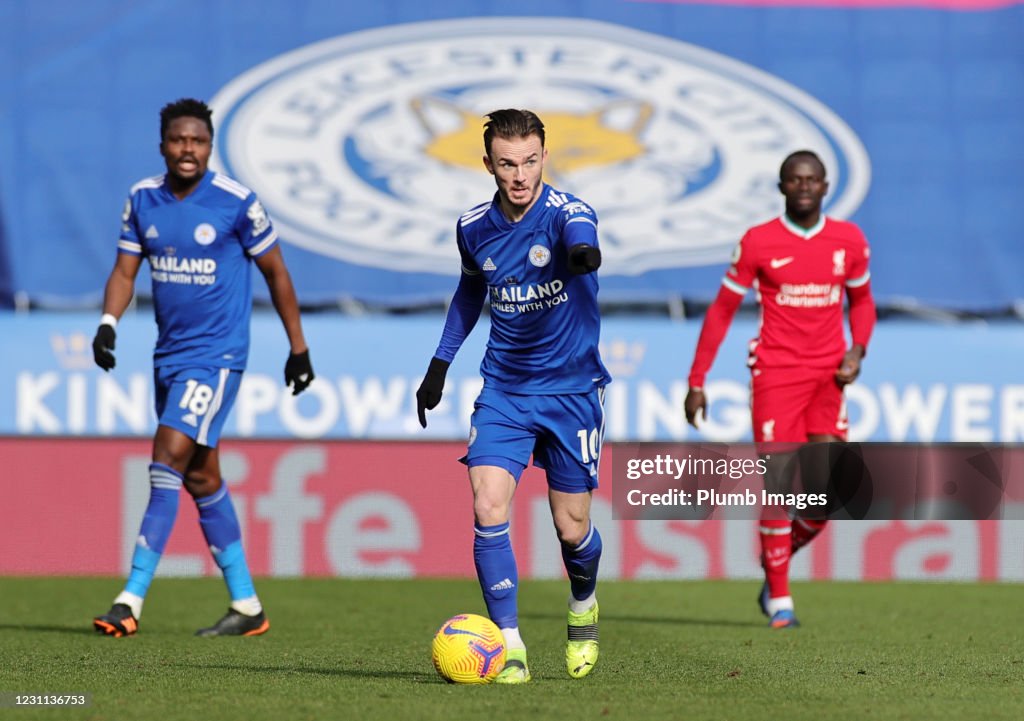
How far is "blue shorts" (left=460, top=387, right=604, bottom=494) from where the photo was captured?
5566mm

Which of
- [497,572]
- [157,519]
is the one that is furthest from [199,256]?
[497,572]

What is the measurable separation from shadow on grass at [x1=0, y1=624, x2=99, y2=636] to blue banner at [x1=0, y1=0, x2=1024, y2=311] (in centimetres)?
764

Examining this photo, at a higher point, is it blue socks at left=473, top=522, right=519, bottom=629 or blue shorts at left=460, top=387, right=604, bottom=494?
blue shorts at left=460, top=387, right=604, bottom=494

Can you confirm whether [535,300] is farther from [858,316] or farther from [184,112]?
[858,316]

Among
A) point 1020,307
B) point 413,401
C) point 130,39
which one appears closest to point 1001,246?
point 1020,307

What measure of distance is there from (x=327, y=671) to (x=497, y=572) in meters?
0.75

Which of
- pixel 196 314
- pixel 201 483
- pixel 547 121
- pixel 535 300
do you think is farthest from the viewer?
pixel 547 121

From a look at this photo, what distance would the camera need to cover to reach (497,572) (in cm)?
551

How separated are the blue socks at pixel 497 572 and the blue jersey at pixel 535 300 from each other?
48 centimetres

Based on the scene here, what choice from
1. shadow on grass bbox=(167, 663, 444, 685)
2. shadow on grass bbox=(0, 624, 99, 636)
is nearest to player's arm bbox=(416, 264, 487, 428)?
shadow on grass bbox=(167, 663, 444, 685)

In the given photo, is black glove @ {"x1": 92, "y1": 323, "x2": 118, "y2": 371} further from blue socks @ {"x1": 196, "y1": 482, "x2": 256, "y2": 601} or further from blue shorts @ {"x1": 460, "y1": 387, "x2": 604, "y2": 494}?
blue shorts @ {"x1": 460, "y1": 387, "x2": 604, "y2": 494}

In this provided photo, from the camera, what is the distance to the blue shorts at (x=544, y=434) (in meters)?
5.57

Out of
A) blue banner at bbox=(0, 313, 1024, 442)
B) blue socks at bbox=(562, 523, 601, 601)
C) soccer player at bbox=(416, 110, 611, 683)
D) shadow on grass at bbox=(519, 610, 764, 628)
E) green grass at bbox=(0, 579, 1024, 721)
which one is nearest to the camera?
green grass at bbox=(0, 579, 1024, 721)

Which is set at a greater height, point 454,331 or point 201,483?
point 454,331
